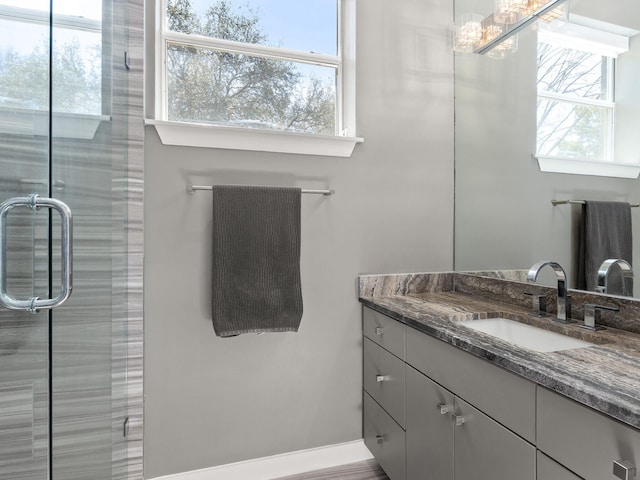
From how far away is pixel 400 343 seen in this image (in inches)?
55.5

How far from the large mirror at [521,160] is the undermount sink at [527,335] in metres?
0.24

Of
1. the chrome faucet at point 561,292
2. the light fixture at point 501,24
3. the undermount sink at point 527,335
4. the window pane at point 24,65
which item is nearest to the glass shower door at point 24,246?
the window pane at point 24,65

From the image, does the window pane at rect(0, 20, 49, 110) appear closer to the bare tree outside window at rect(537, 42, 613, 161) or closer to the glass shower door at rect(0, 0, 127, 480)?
the glass shower door at rect(0, 0, 127, 480)

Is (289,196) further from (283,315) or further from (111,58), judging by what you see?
(111,58)

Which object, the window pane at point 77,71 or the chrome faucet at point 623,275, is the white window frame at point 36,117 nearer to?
the window pane at point 77,71

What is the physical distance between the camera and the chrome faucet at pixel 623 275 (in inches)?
45.1

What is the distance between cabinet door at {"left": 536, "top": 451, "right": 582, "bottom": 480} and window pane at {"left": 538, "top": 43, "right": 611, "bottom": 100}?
44.5 inches

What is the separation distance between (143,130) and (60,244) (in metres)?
0.73

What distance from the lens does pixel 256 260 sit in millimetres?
1533

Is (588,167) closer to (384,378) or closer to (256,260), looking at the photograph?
(384,378)

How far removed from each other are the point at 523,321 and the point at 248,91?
1.52m

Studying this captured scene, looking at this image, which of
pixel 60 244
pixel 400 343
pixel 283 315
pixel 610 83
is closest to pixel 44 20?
pixel 60 244

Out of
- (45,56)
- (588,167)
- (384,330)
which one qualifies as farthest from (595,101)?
(45,56)

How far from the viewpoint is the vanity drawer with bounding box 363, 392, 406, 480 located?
1.42 metres
